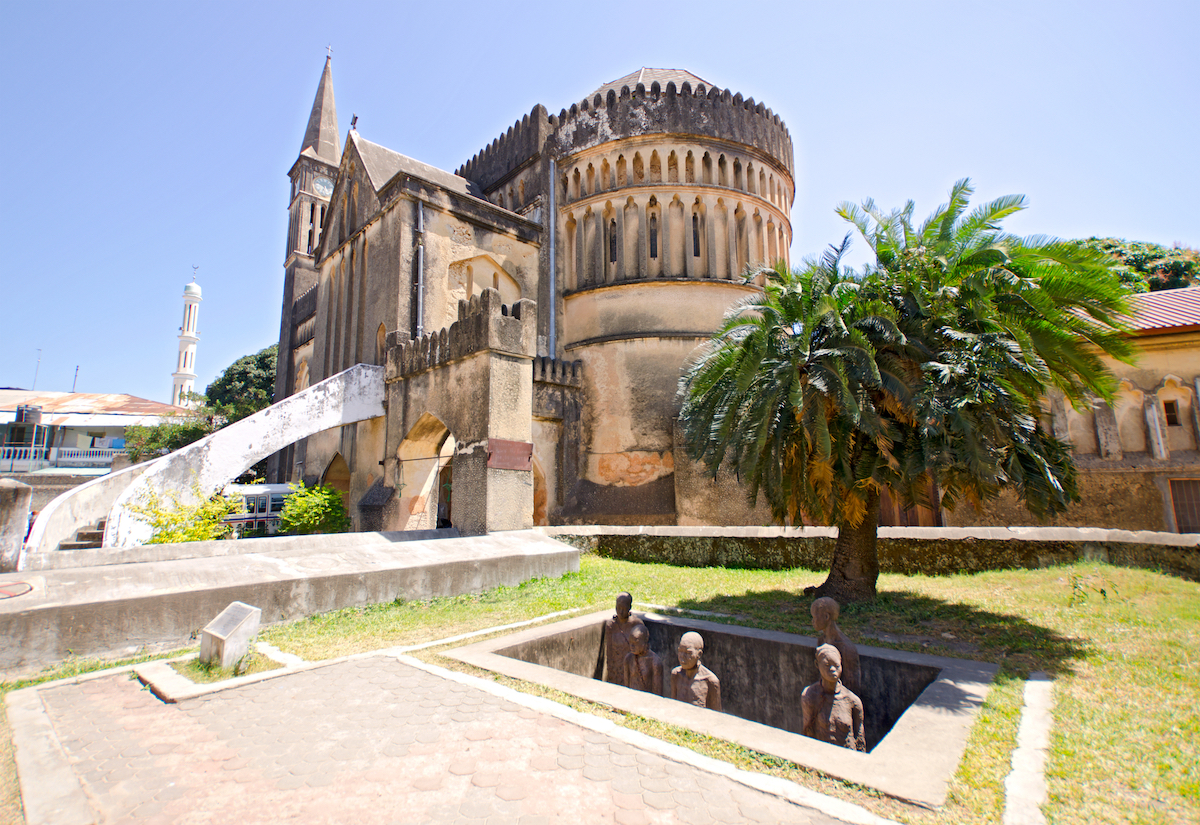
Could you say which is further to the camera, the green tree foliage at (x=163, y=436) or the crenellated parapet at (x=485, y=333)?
the green tree foliage at (x=163, y=436)

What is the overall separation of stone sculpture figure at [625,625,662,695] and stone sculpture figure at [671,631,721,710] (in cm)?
53

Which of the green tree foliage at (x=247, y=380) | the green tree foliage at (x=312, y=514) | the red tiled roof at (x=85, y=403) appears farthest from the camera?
the green tree foliage at (x=247, y=380)

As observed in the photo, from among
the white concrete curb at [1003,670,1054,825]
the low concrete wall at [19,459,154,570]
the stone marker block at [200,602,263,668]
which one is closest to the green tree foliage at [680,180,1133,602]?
the white concrete curb at [1003,670,1054,825]

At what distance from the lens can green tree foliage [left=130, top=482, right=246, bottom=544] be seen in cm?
923

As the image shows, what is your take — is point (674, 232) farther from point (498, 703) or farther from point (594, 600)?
point (498, 703)

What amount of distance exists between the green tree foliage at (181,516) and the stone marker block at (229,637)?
4.84 m

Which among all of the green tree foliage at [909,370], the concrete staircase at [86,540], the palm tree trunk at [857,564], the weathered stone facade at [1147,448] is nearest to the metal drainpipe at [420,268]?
the concrete staircase at [86,540]

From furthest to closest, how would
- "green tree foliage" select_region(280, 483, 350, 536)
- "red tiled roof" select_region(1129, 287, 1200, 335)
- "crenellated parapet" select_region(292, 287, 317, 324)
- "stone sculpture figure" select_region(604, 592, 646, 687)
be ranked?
"crenellated parapet" select_region(292, 287, 317, 324) → "red tiled roof" select_region(1129, 287, 1200, 335) → "green tree foliage" select_region(280, 483, 350, 536) → "stone sculpture figure" select_region(604, 592, 646, 687)

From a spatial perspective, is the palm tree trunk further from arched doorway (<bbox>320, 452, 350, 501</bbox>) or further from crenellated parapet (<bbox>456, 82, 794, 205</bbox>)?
arched doorway (<bbox>320, 452, 350, 501</bbox>)

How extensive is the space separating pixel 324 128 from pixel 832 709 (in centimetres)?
3651

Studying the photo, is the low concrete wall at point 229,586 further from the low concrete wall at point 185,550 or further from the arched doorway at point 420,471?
the arched doorway at point 420,471

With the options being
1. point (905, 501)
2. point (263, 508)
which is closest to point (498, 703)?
point (905, 501)

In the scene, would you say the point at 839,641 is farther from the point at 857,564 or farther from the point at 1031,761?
the point at 857,564

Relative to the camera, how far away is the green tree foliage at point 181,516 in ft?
30.3
